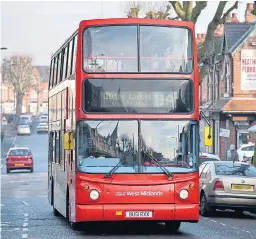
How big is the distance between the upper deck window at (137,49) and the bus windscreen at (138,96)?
0.23m

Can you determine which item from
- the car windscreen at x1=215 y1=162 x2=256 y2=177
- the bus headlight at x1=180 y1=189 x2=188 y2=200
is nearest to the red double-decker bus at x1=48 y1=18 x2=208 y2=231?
the bus headlight at x1=180 y1=189 x2=188 y2=200

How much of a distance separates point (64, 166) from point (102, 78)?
339cm

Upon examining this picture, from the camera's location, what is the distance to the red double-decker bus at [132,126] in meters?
18.0

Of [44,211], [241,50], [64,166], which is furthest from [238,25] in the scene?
[64,166]

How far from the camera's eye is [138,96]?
18031 millimetres

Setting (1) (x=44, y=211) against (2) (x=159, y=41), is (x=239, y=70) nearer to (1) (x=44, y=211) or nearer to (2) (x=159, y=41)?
(1) (x=44, y=211)

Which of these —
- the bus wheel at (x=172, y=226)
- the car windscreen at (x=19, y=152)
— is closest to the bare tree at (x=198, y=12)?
the car windscreen at (x=19, y=152)

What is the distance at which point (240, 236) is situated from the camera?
61.1 ft

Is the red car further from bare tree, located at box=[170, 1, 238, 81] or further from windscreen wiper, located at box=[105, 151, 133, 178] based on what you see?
windscreen wiper, located at box=[105, 151, 133, 178]

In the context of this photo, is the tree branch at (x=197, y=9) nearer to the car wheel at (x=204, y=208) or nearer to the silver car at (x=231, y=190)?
the car wheel at (x=204, y=208)

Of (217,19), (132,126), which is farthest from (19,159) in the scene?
(132,126)

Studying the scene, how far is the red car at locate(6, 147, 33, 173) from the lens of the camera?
193 feet

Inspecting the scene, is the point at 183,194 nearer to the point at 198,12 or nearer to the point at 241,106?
the point at 198,12

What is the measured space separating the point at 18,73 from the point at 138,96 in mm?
116613
